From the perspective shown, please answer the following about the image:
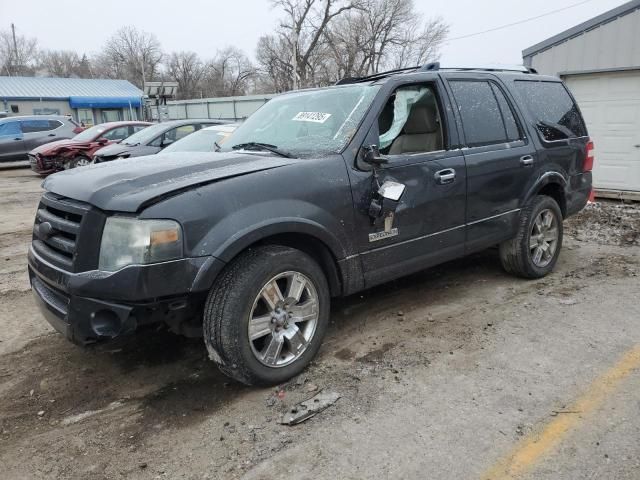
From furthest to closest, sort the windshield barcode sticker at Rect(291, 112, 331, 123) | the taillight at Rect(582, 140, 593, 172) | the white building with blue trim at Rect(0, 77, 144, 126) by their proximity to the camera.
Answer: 1. the white building with blue trim at Rect(0, 77, 144, 126)
2. the taillight at Rect(582, 140, 593, 172)
3. the windshield barcode sticker at Rect(291, 112, 331, 123)

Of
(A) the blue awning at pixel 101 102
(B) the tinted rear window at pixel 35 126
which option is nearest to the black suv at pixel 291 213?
(B) the tinted rear window at pixel 35 126

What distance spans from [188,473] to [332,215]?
1.67m

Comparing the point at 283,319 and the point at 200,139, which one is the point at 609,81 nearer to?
the point at 200,139

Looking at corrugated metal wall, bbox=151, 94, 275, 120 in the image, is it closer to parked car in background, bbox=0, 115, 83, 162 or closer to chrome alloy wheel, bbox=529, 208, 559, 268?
parked car in background, bbox=0, 115, 83, 162

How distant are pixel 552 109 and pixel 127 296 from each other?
445cm

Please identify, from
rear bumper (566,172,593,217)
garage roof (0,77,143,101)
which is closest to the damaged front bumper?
rear bumper (566,172,593,217)

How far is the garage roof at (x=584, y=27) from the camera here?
28.8 feet

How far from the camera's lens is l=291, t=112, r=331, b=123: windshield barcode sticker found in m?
3.69

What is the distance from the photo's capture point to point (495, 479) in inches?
89.7

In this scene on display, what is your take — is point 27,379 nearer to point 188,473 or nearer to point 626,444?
point 188,473

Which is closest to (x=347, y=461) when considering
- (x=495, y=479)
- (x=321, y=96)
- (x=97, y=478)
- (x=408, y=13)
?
(x=495, y=479)

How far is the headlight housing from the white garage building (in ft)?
30.2

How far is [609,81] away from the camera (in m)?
9.34

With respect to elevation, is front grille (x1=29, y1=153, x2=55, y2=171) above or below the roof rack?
below
